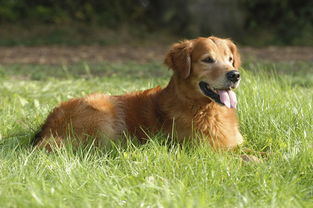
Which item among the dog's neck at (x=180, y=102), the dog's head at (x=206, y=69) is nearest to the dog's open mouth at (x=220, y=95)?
the dog's head at (x=206, y=69)

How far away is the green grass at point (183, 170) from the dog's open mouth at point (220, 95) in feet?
1.40

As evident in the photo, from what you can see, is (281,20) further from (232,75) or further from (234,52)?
(232,75)

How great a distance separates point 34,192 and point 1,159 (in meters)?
1.05

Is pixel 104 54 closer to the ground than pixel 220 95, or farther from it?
closer to the ground

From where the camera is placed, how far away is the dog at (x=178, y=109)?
15.1ft

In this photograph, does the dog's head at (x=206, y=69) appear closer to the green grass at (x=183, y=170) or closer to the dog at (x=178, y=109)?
the dog at (x=178, y=109)

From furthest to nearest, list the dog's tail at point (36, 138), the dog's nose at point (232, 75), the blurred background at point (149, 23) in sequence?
the blurred background at point (149, 23), the dog's tail at point (36, 138), the dog's nose at point (232, 75)

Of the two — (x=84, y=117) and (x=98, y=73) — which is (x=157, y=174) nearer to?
(x=84, y=117)

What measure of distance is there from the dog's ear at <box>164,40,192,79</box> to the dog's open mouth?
21cm

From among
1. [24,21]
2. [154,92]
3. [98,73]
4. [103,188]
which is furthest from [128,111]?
[24,21]

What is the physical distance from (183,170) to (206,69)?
114cm

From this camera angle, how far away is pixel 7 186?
11.4ft

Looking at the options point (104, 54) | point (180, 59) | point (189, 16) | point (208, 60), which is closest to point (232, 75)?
point (208, 60)

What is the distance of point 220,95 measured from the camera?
4512 millimetres
